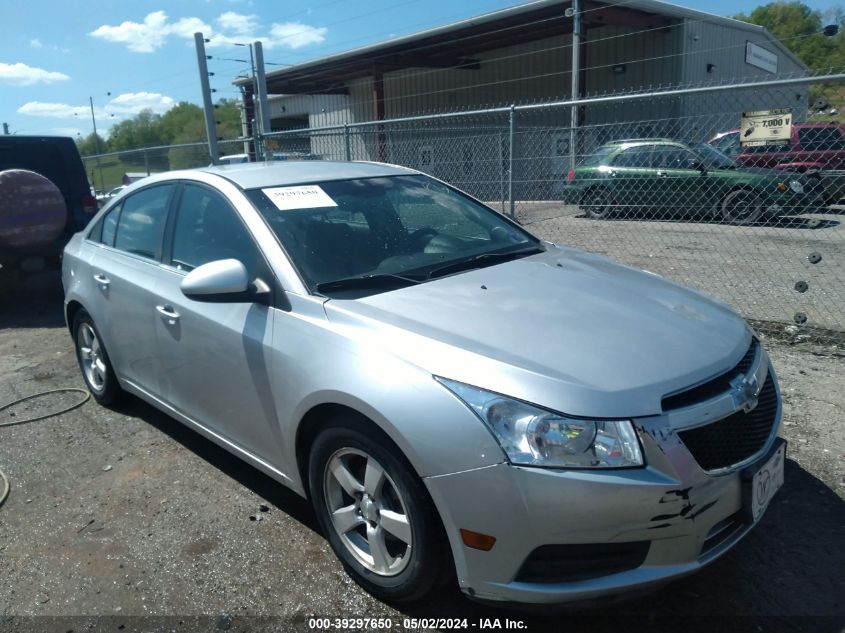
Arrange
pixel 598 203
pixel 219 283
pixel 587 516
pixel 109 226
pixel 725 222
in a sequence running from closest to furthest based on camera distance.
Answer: pixel 587 516
pixel 219 283
pixel 109 226
pixel 598 203
pixel 725 222

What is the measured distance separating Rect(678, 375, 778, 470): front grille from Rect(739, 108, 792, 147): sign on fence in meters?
3.13

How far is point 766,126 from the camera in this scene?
4871 mm

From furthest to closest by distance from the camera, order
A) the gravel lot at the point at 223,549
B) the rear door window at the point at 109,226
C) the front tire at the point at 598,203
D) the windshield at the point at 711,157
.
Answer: the windshield at the point at 711,157 < the front tire at the point at 598,203 < the rear door window at the point at 109,226 < the gravel lot at the point at 223,549

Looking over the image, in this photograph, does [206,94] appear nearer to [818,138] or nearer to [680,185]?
[680,185]

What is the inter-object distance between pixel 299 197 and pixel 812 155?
248 inches

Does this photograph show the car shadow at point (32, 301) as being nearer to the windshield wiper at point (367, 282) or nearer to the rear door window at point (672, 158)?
the windshield wiper at point (367, 282)

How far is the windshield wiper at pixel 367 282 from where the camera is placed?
277 centimetres

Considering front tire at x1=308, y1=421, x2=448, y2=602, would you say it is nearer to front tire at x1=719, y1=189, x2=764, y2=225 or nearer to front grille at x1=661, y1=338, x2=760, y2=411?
front grille at x1=661, y1=338, x2=760, y2=411

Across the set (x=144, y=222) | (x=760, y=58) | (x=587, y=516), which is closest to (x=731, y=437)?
(x=587, y=516)

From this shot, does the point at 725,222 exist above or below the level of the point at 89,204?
below

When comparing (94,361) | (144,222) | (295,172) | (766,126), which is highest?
(766,126)

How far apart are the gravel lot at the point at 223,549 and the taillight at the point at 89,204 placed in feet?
14.0

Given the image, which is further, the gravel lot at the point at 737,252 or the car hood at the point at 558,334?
the gravel lot at the point at 737,252

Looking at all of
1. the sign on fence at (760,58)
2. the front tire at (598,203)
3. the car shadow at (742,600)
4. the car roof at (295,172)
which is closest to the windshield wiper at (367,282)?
the car roof at (295,172)
